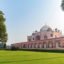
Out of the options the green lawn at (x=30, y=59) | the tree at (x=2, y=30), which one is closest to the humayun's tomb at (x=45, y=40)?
the tree at (x=2, y=30)

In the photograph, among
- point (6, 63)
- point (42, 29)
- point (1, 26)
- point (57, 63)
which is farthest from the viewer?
point (42, 29)

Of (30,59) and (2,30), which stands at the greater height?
(2,30)

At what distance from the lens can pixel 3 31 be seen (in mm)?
40781

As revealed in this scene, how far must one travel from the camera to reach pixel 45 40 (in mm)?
59188

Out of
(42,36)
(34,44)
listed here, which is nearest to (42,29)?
(42,36)

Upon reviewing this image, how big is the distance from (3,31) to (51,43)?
19149 millimetres

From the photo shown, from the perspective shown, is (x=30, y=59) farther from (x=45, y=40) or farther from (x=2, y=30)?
(x=45, y=40)

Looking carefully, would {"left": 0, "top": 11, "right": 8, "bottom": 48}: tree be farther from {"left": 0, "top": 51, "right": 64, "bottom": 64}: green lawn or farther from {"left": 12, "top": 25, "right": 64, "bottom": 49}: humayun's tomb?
{"left": 0, "top": 51, "right": 64, "bottom": 64}: green lawn

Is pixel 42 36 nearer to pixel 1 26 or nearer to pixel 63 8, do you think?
pixel 1 26

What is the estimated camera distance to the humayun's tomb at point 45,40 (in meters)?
55.4

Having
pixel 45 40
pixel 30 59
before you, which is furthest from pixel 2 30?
pixel 30 59

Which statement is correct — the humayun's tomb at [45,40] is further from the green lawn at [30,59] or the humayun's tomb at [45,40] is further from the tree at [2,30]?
the green lawn at [30,59]

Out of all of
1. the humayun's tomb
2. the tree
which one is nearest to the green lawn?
the tree

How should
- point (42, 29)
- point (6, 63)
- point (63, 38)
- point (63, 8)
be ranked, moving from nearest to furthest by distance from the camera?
point (6, 63)
point (63, 8)
point (63, 38)
point (42, 29)
